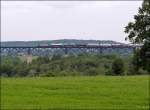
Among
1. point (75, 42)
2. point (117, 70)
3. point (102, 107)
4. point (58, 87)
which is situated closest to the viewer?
point (102, 107)

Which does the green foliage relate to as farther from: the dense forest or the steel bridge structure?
the dense forest

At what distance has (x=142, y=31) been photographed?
941 inches

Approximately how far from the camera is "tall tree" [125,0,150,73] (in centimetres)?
2367

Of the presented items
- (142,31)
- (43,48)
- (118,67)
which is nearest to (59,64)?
(43,48)

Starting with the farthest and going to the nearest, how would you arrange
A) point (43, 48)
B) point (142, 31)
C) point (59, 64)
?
point (59, 64) → point (43, 48) → point (142, 31)

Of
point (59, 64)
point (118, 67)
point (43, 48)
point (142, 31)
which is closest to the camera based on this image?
point (142, 31)

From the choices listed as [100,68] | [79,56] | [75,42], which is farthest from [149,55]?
[79,56]

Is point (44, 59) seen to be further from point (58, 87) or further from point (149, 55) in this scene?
point (149, 55)

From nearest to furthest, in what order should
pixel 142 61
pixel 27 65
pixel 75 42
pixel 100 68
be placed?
pixel 142 61
pixel 75 42
pixel 100 68
pixel 27 65

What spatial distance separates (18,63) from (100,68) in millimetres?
22004

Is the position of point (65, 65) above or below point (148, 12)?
below

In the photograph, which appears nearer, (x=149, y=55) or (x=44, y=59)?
(x=149, y=55)

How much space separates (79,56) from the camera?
120438mm

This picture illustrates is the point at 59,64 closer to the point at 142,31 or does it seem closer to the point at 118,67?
the point at 118,67
